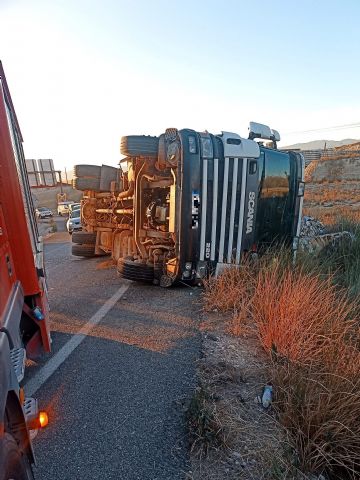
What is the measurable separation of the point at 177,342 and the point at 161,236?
2353 millimetres

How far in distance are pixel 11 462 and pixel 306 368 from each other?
7.54ft

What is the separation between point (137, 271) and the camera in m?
5.84

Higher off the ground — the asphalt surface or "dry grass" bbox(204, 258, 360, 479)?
"dry grass" bbox(204, 258, 360, 479)

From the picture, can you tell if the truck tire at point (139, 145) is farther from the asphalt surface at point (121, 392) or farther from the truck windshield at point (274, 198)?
the asphalt surface at point (121, 392)

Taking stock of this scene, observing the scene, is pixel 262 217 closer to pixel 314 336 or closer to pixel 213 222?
pixel 213 222

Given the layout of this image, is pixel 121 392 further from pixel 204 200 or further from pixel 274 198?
pixel 274 198

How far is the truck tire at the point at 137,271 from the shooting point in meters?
5.82

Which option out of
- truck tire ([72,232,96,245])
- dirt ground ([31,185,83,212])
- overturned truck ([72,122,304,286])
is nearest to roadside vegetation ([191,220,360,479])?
overturned truck ([72,122,304,286])

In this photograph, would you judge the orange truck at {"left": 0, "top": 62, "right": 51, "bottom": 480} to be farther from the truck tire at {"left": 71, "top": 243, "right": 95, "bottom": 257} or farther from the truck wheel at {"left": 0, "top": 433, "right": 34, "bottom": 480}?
the truck tire at {"left": 71, "top": 243, "right": 95, "bottom": 257}

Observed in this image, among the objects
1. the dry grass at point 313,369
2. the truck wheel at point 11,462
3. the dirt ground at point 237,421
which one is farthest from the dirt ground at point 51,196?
the truck wheel at point 11,462

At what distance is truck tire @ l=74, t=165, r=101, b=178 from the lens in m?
8.57

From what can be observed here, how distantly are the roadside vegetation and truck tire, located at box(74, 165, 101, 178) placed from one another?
205 inches

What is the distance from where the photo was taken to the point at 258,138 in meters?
6.48

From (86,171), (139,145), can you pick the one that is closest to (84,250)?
(86,171)
